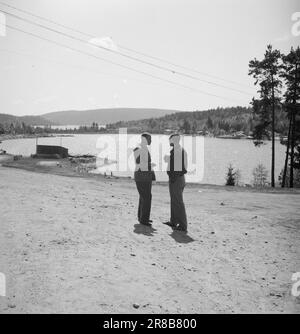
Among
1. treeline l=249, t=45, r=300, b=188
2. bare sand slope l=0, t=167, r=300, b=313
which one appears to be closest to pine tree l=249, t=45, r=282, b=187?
treeline l=249, t=45, r=300, b=188

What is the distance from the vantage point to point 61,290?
14.9 feet

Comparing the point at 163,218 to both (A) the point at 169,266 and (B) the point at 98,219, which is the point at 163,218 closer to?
(B) the point at 98,219

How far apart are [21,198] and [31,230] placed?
12.2ft

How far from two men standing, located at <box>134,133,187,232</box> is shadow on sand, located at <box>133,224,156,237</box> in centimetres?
16

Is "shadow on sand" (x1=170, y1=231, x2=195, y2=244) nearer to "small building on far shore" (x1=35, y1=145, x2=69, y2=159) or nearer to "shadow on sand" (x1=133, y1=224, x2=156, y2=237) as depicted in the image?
"shadow on sand" (x1=133, y1=224, x2=156, y2=237)

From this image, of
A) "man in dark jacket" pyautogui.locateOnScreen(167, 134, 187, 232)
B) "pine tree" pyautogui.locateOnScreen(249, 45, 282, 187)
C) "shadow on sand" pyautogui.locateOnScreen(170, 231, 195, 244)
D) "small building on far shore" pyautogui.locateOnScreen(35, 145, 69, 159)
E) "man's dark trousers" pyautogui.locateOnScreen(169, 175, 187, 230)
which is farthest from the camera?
"small building on far shore" pyautogui.locateOnScreen(35, 145, 69, 159)

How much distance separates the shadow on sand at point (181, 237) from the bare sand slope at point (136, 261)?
1.0 inches

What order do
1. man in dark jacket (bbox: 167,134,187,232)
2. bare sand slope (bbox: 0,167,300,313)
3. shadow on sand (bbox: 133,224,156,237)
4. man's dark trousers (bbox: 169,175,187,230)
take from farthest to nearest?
man's dark trousers (bbox: 169,175,187,230), man in dark jacket (bbox: 167,134,187,232), shadow on sand (bbox: 133,224,156,237), bare sand slope (bbox: 0,167,300,313)

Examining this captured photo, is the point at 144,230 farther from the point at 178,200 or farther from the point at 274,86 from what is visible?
the point at 274,86

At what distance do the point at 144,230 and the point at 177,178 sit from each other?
1576 millimetres

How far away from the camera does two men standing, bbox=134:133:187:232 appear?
26.0 feet

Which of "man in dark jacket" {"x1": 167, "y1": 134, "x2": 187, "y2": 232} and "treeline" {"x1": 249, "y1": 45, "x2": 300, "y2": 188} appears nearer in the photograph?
"man in dark jacket" {"x1": 167, "y1": 134, "x2": 187, "y2": 232}

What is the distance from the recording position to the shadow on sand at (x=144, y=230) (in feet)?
24.9
